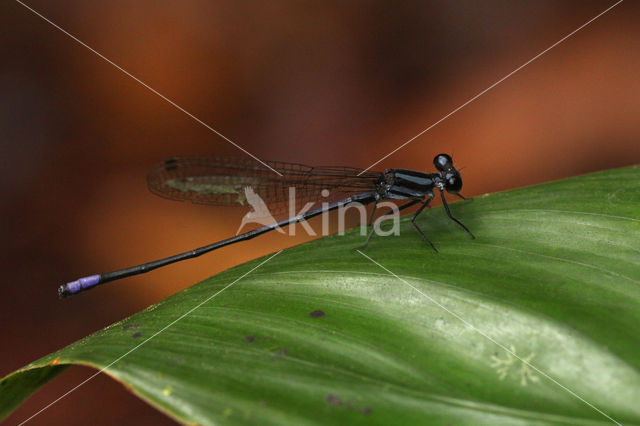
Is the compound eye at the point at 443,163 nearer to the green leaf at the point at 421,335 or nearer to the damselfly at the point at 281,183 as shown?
the damselfly at the point at 281,183

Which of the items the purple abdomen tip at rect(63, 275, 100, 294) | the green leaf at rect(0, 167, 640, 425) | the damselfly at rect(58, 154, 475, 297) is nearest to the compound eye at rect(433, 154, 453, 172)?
the damselfly at rect(58, 154, 475, 297)

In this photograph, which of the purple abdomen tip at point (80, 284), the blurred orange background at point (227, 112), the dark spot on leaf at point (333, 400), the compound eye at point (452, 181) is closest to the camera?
the dark spot on leaf at point (333, 400)

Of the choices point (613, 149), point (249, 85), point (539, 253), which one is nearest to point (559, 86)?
point (613, 149)

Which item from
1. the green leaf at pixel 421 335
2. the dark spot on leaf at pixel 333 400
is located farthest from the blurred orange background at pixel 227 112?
the dark spot on leaf at pixel 333 400

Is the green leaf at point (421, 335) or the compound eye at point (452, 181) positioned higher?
the compound eye at point (452, 181)

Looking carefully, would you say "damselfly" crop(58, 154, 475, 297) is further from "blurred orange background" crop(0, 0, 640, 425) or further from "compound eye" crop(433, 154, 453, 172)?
"blurred orange background" crop(0, 0, 640, 425)

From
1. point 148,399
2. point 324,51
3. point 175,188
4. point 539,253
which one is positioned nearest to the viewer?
point 148,399

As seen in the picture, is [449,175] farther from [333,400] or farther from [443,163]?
[333,400]

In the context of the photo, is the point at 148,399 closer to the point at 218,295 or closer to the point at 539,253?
the point at 218,295
